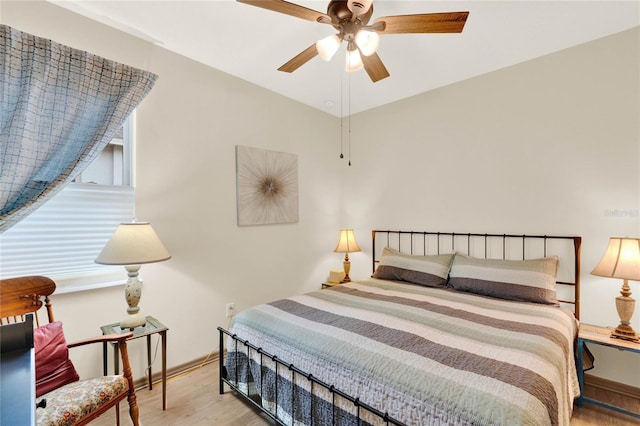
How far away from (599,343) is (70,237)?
358cm

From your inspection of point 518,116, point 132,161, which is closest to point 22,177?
point 132,161

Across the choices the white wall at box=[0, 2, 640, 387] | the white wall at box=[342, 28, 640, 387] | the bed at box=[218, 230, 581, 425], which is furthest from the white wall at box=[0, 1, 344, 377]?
the white wall at box=[342, 28, 640, 387]

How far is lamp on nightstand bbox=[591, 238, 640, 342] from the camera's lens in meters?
1.91

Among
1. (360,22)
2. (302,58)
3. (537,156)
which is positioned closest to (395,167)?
(537,156)

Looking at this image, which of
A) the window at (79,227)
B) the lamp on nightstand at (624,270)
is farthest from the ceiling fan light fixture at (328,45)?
the lamp on nightstand at (624,270)

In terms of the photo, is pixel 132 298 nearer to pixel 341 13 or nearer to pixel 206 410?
pixel 206 410

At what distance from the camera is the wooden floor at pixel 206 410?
1892 millimetres

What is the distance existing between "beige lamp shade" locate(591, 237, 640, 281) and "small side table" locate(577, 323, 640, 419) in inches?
16.5

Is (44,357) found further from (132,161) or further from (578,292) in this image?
(578,292)

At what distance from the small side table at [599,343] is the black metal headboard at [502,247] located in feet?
0.77

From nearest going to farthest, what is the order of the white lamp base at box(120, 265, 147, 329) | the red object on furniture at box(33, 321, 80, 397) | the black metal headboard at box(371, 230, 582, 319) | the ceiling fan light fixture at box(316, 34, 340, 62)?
1. the red object on furniture at box(33, 321, 80, 397)
2. the ceiling fan light fixture at box(316, 34, 340, 62)
3. the white lamp base at box(120, 265, 147, 329)
4. the black metal headboard at box(371, 230, 582, 319)

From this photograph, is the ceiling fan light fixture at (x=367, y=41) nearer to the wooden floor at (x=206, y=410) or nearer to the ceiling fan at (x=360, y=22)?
the ceiling fan at (x=360, y=22)

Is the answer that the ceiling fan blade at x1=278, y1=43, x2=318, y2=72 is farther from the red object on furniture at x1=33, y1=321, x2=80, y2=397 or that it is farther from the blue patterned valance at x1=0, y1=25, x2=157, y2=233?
the red object on furniture at x1=33, y1=321, x2=80, y2=397

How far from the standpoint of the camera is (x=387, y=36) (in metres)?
2.27
